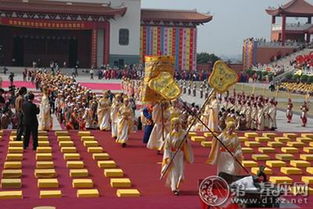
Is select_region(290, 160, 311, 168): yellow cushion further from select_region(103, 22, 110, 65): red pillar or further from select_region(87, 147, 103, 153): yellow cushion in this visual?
select_region(103, 22, 110, 65): red pillar

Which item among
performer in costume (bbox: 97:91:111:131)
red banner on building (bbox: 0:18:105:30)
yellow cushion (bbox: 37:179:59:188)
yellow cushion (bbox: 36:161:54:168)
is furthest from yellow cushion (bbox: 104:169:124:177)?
red banner on building (bbox: 0:18:105:30)

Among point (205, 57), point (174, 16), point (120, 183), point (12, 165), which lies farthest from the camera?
point (205, 57)

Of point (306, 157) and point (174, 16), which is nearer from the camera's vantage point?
point (306, 157)

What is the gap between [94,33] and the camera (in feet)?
161

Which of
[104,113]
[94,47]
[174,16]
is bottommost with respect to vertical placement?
[104,113]

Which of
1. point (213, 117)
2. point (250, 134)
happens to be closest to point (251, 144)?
point (250, 134)

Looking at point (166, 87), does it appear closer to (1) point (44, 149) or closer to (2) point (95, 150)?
(2) point (95, 150)

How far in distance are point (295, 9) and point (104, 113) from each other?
4431 centimetres

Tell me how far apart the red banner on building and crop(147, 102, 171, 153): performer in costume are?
35325mm

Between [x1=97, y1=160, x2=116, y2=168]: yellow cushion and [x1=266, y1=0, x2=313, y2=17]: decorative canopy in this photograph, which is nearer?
[x1=97, y1=160, x2=116, y2=168]: yellow cushion

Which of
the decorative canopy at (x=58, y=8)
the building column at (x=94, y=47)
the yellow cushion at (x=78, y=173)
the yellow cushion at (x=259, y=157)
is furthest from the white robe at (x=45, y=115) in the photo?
the building column at (x=94, y=47)

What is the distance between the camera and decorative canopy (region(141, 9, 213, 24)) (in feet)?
167

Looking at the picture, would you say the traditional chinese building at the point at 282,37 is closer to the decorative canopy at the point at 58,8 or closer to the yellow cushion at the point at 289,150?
the decorative canopy at the point at 58,8

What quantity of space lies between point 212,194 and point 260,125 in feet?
39.2
